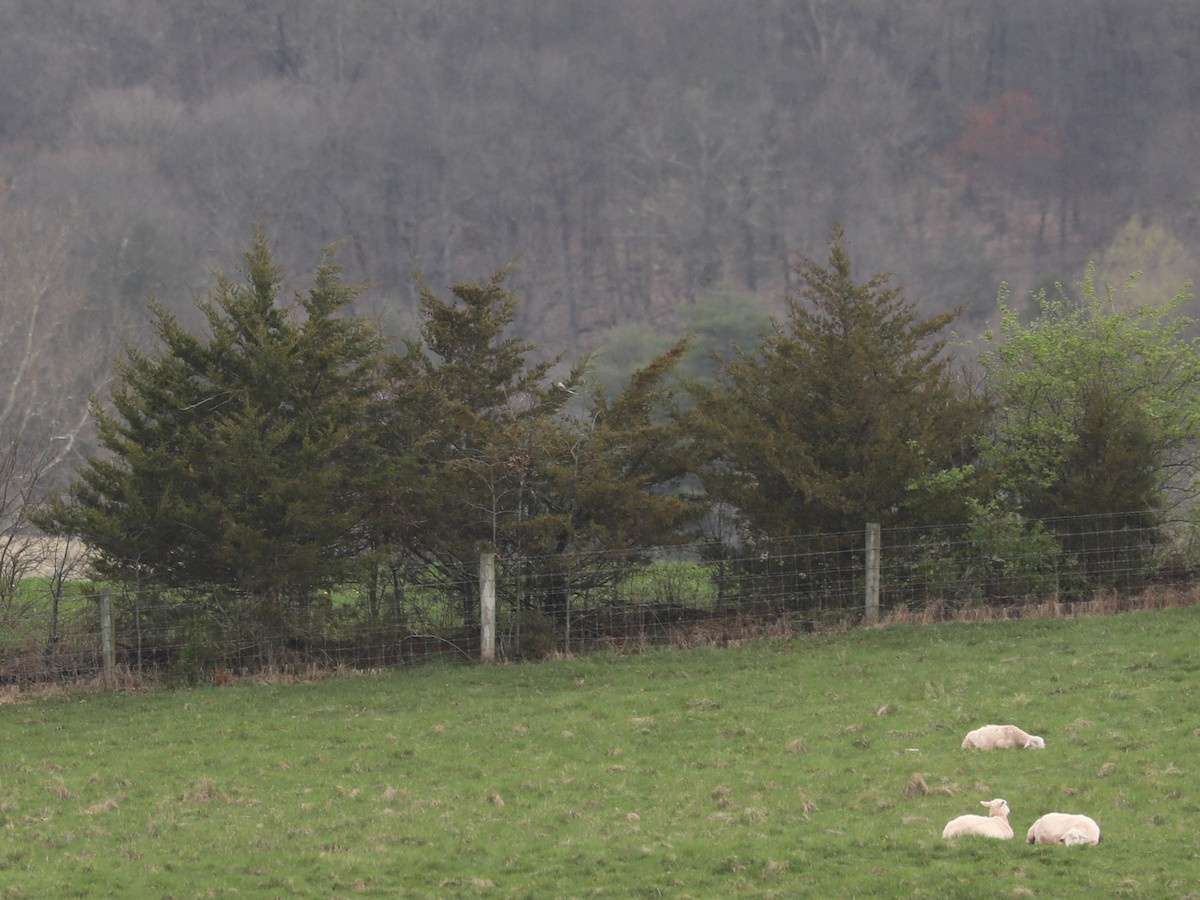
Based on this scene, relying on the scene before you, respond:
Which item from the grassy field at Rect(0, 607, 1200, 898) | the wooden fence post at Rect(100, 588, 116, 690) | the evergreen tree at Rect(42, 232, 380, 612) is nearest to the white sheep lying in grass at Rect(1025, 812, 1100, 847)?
the grassy field at Rect(0, 607, 1200, 898)

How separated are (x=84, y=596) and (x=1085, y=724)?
44.2ft

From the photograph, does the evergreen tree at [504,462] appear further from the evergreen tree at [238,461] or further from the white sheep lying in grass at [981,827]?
the white sheep lying in grass at [981,827]

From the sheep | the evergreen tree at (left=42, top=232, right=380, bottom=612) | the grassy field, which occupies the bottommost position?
the grassy field

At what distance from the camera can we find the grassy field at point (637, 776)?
8.90 m

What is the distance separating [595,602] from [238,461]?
6017mm

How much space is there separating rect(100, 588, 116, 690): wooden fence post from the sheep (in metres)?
11.8

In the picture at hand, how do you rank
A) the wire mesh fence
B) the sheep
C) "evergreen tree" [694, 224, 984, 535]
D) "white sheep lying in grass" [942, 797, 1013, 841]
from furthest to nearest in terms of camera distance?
"evergreen tree" [694, 224, 984, 535] → the wire mesh fence → the sheep → "white sheep lying in grass" [942, 797, 1013, 841]

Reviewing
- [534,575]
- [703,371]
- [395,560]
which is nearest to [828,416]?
[534,575]

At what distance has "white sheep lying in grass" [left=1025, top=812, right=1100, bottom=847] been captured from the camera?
8867 mm

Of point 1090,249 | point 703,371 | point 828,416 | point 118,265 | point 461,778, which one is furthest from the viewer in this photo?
point 1090,249

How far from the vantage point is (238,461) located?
19.0m

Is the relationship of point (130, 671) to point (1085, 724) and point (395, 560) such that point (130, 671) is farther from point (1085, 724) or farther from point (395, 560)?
point (1085, 724)

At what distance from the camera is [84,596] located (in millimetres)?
18453

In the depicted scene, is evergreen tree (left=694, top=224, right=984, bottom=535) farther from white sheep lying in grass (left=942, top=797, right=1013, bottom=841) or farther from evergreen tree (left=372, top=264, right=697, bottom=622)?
white sheep lying in grass (left=942, top=797, right=1013, bottom=841)
